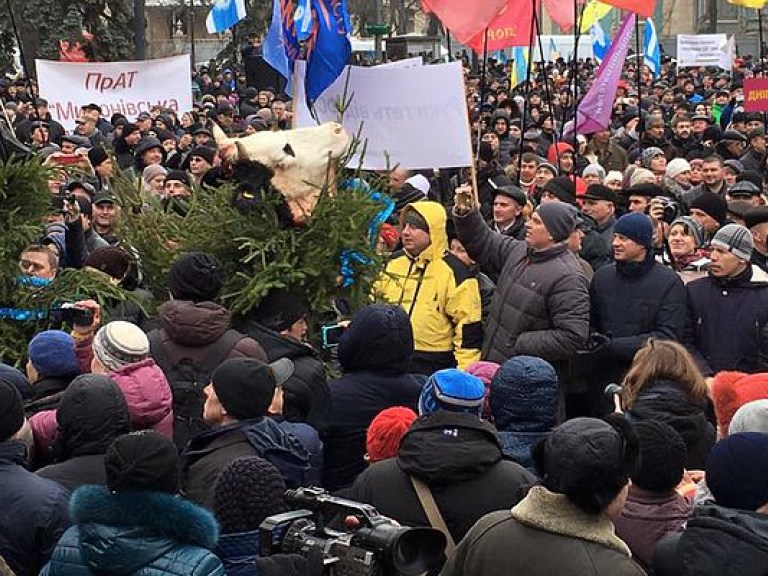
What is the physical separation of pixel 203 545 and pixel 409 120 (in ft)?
16.9

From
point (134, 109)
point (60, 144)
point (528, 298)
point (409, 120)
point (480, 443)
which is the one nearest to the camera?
point (480, 443)

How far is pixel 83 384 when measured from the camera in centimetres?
428

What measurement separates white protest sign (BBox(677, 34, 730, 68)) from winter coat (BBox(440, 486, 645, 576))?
89.8ft

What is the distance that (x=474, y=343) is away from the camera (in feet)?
23.4

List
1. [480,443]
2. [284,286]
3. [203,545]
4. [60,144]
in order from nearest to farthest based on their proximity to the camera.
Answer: [203,545] < [480,443] < [284,286] < [60,144]

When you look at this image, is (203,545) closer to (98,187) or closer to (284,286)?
(284,286)

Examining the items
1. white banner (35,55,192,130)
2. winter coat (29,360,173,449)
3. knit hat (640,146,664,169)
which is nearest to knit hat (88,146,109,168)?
white banner (35,55,192,130)

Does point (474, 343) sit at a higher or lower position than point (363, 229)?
lower

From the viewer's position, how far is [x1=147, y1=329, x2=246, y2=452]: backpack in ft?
16.6

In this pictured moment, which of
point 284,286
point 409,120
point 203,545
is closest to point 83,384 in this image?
point 203,545

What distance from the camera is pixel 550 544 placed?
10.5ft

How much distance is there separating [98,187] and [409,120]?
3.47 metres

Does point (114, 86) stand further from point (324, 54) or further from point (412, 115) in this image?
point (412, 115)

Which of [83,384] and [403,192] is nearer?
[83,384]
